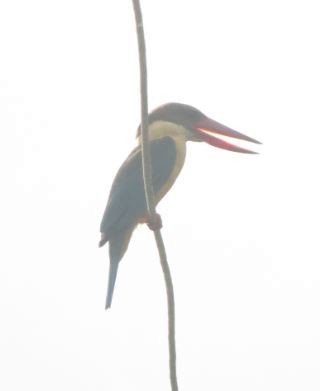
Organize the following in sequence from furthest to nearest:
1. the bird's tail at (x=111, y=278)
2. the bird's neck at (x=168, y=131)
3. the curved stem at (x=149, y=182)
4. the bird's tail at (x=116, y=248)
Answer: the bird's neck at (x=168, y=131), the bird's tail at (x=116, y=248), the bird's tail at (x=111, y=278), the curved stem at (x=149, y=182)

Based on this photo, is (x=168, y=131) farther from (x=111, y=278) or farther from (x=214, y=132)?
(x=111, y=278)

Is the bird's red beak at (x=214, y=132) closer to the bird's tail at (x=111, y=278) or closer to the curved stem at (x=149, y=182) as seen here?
the bird's tail at (x=111, y=278)

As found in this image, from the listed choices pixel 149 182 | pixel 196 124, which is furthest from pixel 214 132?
pixel 149 182

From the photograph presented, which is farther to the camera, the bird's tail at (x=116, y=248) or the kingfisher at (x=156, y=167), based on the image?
the kingfisher at (x=156, y=167)

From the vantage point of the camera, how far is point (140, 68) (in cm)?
451

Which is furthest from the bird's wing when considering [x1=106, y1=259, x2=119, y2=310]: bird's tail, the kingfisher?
[x1=106, y1=259, x2=119, y2=310]: bird's tail

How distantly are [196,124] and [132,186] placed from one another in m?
0.91

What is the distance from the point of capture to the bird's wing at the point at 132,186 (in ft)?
26.6

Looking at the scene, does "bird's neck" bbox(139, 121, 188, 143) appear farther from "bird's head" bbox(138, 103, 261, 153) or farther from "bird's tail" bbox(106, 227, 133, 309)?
"bird's tail" bbox(106, 227, 133, 309)

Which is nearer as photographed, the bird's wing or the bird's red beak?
the bird's wing

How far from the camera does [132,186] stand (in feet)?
27.9

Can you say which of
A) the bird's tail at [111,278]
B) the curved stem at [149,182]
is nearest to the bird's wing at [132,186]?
the bird's tail at [111,278]

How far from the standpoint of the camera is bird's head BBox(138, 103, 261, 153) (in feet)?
29.7

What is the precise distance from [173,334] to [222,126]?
447 cm
